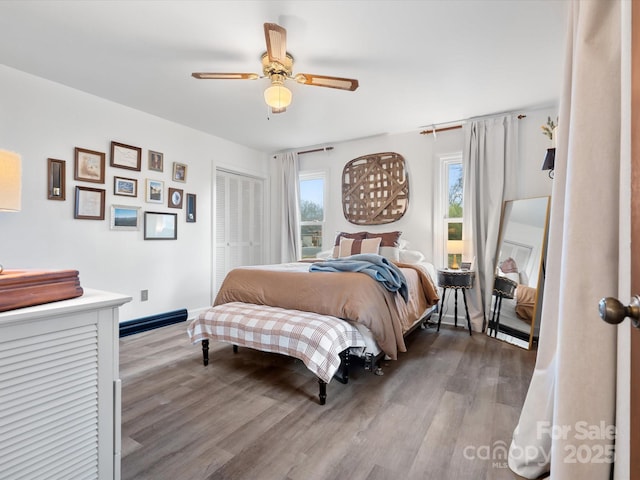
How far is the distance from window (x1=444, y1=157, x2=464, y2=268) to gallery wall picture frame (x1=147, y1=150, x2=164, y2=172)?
349 centimetres

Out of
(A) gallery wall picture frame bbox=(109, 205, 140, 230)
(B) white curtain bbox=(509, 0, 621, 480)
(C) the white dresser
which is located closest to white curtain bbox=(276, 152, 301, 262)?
(A) gallery wall picture frame bbox=(109, 205, 140, 230)

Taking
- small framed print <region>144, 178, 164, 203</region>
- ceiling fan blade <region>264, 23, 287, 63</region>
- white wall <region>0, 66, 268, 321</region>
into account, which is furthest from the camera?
small framed print <region>144, 178, 164, 203</region>

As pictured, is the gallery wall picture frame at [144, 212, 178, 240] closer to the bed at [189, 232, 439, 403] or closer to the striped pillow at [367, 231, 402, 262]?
the bed at [189, 232, 439, 403]

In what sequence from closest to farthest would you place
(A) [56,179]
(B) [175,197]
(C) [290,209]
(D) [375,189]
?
(A) [56,179] → (B) [175,197] → (D) [375,189] → (C) [290,209]

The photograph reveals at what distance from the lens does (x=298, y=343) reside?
6.48 feet

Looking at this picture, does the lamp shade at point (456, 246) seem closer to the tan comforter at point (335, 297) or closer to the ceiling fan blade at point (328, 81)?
the tan comforter at point (335, 297)

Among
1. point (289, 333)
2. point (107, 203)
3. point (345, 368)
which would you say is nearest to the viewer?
point (289, 333)

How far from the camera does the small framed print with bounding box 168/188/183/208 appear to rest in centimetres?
382

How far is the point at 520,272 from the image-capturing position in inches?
120

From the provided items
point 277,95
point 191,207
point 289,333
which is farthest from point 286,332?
point 191,207

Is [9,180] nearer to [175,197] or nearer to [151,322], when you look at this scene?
[151,322]

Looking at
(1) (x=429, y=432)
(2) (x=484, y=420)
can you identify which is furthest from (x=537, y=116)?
(1) (x=429, y=432)

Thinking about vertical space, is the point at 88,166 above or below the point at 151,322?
above

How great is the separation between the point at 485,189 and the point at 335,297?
2435 millimetres
